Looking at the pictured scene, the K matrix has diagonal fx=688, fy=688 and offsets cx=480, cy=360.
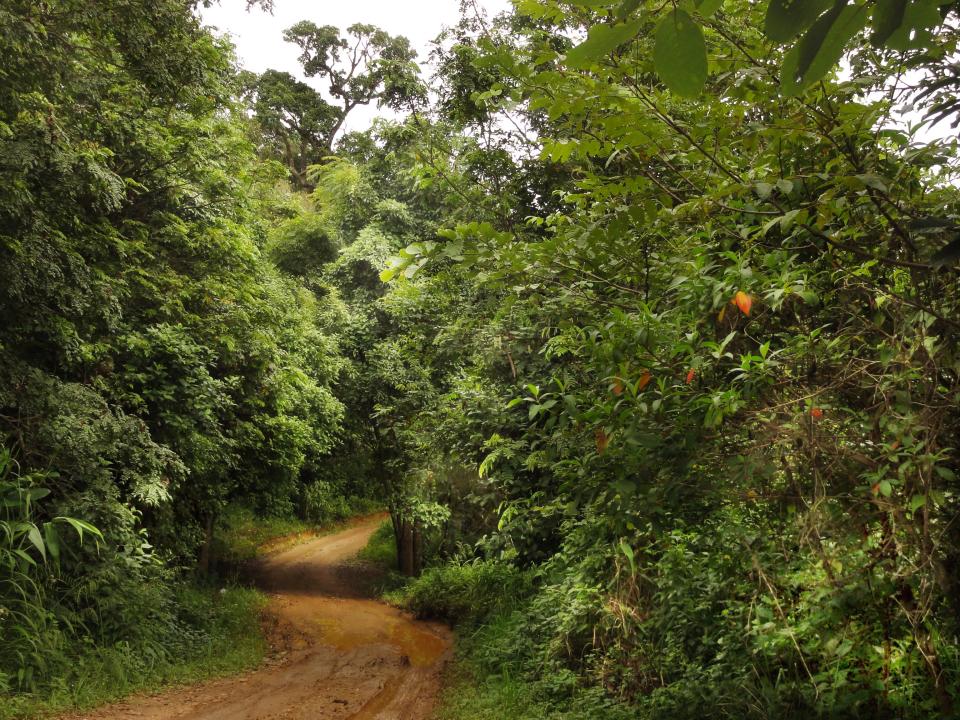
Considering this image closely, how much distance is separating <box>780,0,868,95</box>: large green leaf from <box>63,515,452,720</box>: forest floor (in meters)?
7.12

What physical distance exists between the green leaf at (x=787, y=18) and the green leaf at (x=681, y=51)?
0.31 ft

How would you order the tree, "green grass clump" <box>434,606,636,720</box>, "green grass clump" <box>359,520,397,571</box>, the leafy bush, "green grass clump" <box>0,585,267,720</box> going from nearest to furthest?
"green grass clump" <box>434,606,636,720</box> → "green grass clump" <box>0,585,267,720</box> → the leafy bush → "green grass clump" <box>359,520,397,571</box> → the tree

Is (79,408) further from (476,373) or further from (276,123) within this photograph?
(276,123)

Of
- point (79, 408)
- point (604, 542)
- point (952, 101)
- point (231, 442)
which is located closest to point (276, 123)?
point (231, 442)

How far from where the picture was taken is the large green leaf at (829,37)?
3.24 feet

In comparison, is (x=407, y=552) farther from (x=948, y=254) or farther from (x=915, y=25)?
(x=915, y=25)

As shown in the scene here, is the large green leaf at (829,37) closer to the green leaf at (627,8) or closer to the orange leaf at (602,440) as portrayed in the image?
the green leaf at (627,8)

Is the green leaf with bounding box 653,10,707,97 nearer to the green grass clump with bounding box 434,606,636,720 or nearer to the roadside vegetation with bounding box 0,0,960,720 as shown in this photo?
the roadside vegetation with bounding box 0,0,960,720

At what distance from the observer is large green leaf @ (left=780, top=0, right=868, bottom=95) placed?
988 millimetres

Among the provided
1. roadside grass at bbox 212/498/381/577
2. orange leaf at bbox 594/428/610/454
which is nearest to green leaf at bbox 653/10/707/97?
orange leaf at bbox 594/428/610/454

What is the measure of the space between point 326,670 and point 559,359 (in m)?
5.44

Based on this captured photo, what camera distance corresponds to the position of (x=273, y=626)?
454 inches

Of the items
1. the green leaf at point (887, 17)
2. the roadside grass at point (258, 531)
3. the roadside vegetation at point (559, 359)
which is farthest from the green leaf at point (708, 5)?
the roadside grass at point (258, 531)

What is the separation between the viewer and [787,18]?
99 cm
